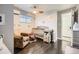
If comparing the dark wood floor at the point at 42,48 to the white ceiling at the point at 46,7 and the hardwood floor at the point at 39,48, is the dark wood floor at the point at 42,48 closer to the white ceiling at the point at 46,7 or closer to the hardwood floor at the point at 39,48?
the hardwood floor at the point at 39,48

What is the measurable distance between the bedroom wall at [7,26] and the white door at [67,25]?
2.56ft

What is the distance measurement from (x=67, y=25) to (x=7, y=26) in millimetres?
898

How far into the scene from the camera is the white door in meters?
1.87

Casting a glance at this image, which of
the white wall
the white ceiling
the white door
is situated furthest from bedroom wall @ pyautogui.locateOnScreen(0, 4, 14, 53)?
the white door

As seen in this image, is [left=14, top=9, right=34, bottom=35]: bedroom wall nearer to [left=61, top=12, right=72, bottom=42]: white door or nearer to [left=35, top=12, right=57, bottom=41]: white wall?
[left=35, top=12, right=57, bottom=41]: white wall

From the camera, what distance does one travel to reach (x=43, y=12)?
1919 millimetres

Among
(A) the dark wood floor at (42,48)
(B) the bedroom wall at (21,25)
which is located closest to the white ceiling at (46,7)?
(B) the bedroom wall at (21,25)

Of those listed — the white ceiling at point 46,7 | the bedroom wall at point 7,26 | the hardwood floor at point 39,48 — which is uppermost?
the white ceiling at point 46,7

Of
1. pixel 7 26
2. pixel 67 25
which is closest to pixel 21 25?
pixel 7 26

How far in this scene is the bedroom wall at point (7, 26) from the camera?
6.10ft

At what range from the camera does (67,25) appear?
1885 mm

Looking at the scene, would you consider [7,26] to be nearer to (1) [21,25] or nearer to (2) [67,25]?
(1) [21,25]
